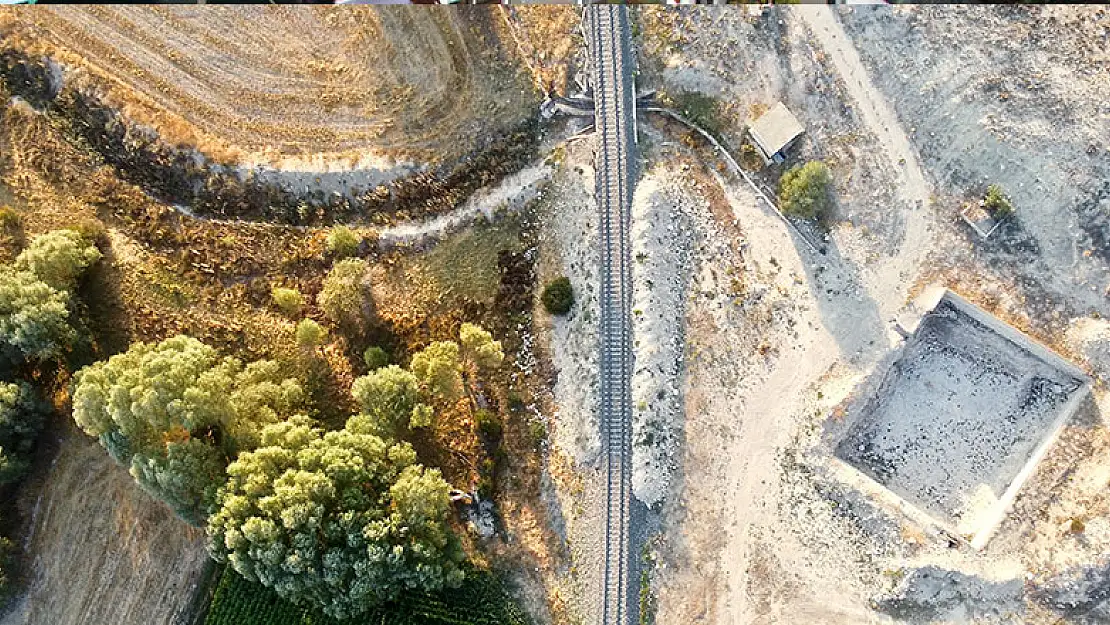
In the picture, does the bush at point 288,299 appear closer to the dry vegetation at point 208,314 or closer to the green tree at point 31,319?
the dry vegetation at point 208,314

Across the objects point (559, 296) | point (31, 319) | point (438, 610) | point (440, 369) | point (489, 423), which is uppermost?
point (559, 296)

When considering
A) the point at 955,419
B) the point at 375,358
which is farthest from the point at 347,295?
the point at 955,419

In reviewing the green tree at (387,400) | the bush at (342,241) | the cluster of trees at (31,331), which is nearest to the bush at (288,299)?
the bush at (342,241)

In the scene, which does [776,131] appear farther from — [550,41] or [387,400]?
[387,400]

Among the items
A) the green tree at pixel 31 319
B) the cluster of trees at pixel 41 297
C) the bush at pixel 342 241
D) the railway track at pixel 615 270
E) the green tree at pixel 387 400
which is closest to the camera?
Answer: the green tree at pixel 387 400

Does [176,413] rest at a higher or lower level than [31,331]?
lower

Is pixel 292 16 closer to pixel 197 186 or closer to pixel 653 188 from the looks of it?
pixel 197 186

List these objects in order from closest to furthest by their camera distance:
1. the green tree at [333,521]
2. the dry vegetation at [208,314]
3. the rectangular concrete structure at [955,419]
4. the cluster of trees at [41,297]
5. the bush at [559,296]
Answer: the green tree at [333,521], the cluster of trees at [41,297], the bush at [559,296], the dry vegetation at [208,314], the rectangular concrete structure at [955,419]

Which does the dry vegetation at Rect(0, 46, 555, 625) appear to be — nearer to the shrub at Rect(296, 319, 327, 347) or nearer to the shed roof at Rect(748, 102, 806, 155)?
the shrub at Rect(296, 319, 327, 347)
